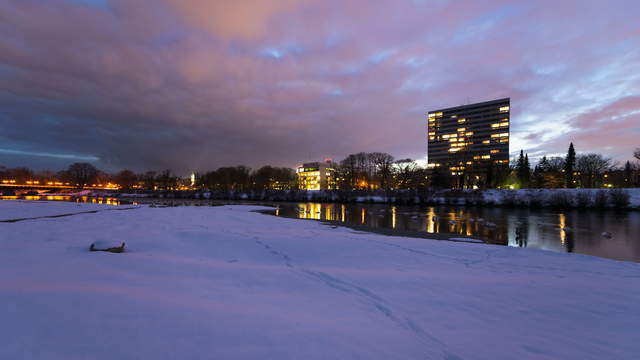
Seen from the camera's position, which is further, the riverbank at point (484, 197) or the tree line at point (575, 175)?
the tree line at point (575, 175)

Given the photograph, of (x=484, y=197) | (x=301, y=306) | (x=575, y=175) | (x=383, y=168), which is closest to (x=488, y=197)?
(x=484, y=197)

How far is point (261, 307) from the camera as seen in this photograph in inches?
247

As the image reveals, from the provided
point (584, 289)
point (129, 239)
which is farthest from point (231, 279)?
point (584, 289)

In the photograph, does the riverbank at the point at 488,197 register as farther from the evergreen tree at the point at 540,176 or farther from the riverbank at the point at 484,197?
the evergreen tree at the point at 540,176

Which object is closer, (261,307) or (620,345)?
(620,345)

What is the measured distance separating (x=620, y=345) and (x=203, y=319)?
7.69 meters

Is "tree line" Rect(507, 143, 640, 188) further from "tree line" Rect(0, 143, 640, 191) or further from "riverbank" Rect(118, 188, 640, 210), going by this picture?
"riverbank" Rect(118, 188, 640, 210)

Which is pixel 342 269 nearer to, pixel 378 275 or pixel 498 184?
pixel 378 275

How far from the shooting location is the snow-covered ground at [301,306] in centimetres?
461

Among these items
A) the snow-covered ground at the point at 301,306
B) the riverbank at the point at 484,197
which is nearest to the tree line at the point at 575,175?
the riverbank at the point at 484,197

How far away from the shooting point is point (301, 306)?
6.46 meters

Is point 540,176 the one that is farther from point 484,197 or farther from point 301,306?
point 301,306

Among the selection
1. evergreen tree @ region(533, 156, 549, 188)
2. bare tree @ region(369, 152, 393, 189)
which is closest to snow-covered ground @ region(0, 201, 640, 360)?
bare tree @ region(369, 152, 393, 189)

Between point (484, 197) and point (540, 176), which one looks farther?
point (540, 176)
